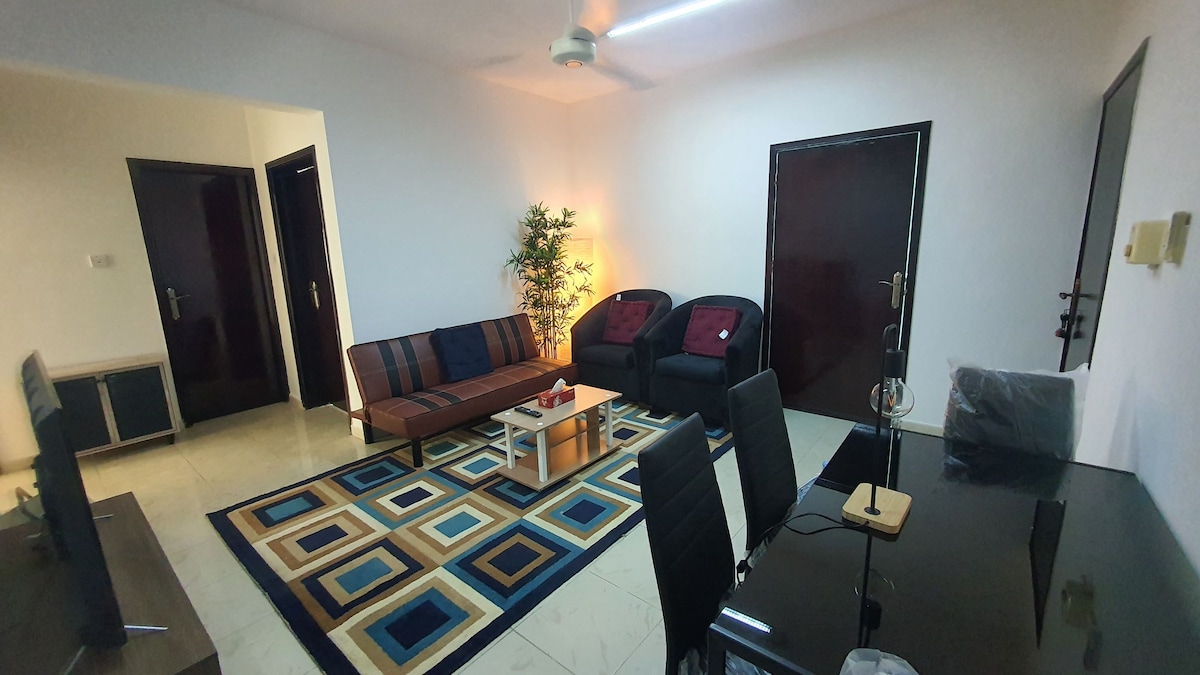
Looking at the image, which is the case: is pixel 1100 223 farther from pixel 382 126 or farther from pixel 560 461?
pixel 382 126

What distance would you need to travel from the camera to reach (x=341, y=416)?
412 centimetres

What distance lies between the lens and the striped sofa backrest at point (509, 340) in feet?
13.7

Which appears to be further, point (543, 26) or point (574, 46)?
point (543, 26)

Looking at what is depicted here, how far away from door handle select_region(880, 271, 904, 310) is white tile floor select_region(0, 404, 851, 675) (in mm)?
990

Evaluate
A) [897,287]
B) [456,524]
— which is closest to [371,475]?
[456,524]

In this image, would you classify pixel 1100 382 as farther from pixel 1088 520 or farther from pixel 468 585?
pixel 468 585

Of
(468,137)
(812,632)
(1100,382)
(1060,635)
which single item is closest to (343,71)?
(468,137)

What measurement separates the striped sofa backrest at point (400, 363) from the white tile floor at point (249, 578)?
45 centimetres

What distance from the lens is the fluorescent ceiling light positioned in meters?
2.85

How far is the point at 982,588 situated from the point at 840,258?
3.05 metres

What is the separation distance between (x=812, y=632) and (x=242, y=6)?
155 inches

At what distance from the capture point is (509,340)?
4.32 m

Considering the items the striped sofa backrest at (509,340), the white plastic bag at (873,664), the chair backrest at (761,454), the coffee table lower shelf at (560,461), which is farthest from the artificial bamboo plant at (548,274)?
the white plastic bag at (873,664)

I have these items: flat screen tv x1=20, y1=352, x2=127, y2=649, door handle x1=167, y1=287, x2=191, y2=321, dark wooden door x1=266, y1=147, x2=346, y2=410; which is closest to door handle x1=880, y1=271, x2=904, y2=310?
flat screen tv x1=20, y1=352, x2=127, y2=649
